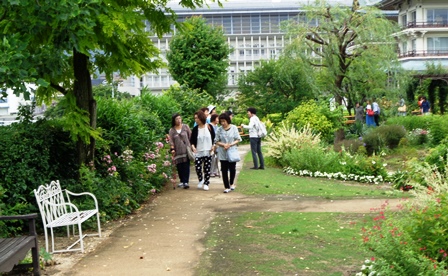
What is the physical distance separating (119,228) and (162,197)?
3.47 meters

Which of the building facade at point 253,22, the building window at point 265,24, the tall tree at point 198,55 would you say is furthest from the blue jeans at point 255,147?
the building window at point 265,24

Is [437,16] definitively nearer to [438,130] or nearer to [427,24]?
[427,24]

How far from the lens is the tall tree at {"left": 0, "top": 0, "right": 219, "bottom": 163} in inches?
311

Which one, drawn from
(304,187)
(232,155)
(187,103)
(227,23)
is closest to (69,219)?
(232,155)

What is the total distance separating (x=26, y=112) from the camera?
33.8 feet

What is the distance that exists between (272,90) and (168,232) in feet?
108

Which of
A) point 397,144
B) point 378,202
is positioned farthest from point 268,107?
point 378,202

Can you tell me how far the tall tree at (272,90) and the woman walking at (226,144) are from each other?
24.4 m

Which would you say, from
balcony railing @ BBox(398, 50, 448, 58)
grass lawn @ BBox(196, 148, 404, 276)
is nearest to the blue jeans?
grass lawn @ BBox(196, 148, 404, 276)

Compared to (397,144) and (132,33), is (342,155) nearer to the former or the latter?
(397,144)

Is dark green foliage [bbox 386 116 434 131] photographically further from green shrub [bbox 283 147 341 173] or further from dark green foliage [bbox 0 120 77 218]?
dark green foliage [bbox 0 120 77 218]

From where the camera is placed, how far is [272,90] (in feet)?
137

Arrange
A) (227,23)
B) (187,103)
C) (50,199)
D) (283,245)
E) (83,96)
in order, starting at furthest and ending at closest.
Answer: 1. (227,23)
2. (187,103)
3. (83,96)
4. (50,199)
5. (283,245)

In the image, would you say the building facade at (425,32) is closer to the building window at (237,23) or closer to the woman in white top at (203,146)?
the woman in white top at (203,146)
